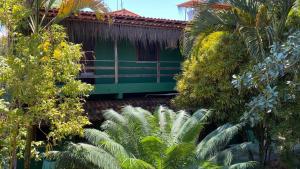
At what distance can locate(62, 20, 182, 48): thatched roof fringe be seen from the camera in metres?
12.0

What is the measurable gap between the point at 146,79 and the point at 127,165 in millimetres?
8761

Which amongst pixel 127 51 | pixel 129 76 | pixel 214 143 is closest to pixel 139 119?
pixel 214 143

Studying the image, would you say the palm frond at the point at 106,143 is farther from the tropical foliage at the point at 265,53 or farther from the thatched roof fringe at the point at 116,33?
the thatched roof fringe at the point at 116,33

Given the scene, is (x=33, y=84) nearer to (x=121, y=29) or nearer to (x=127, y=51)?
(x=121, y=29)

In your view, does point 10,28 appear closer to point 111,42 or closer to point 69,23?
point 69,23

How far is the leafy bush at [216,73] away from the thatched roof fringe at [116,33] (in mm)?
2833

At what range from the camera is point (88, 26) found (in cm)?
1213

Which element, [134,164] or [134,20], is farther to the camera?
[134,20]

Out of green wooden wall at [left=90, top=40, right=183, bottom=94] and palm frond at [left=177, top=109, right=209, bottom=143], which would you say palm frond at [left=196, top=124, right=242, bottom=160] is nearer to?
palm frond at [left=177, top=109, right=209, bottom=143]

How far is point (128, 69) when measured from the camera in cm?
1529

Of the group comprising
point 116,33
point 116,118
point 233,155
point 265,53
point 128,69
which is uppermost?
point 116,33

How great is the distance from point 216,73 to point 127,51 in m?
5.97

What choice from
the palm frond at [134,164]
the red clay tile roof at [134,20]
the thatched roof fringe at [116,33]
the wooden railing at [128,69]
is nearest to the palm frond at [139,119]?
the palm frond at [134,164]

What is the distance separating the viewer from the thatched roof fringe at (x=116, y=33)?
12.0 metres
